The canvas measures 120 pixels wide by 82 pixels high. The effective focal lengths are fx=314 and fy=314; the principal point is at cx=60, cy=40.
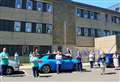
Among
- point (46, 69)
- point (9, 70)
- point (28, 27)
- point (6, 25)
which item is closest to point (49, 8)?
point (28, 27)

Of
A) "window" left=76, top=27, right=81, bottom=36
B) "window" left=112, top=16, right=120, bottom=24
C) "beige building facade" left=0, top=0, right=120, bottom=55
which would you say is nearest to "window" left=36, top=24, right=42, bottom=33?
"beige building facade" left=0, top=0, right=120, bottom=55

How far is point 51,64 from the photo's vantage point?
2281 centimetres

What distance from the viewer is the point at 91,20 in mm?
47156

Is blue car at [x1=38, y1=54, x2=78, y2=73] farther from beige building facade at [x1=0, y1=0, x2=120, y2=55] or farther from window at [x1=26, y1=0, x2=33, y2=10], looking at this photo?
window at [x1=26, y1=0, x2=33, y2=10]

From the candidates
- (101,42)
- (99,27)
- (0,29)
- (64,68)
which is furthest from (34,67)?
(99,27)

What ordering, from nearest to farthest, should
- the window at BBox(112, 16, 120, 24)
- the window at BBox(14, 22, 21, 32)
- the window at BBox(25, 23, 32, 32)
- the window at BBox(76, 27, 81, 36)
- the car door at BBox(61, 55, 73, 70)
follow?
1. the car door at BBox(61, 55, 73, 70)
2. the window at BBox(14, 22, 21, 32)
3. the window at BBox(25, 23, 32, 32)
4. the window at BBox(76, 27, 81, 36)
5. the window at BBox(112, 16, 120, 24)

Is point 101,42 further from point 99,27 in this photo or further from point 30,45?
point 30,45

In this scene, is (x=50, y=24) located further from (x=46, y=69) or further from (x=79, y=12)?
(x=46, y=69)

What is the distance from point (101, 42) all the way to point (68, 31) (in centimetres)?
559

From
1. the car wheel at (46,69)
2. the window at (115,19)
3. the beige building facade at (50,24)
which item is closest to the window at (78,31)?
the beige building facade at (50,24)

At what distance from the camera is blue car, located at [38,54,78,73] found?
73.8ft

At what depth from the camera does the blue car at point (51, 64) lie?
22.5 meters

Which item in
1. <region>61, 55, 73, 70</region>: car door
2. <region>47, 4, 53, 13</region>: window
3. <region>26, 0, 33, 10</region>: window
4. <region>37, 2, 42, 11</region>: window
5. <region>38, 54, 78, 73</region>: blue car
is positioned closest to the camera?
<region>38, 54, 78, 73</region>: blue car

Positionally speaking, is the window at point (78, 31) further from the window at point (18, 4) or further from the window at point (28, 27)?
the window at point (18, 4)
